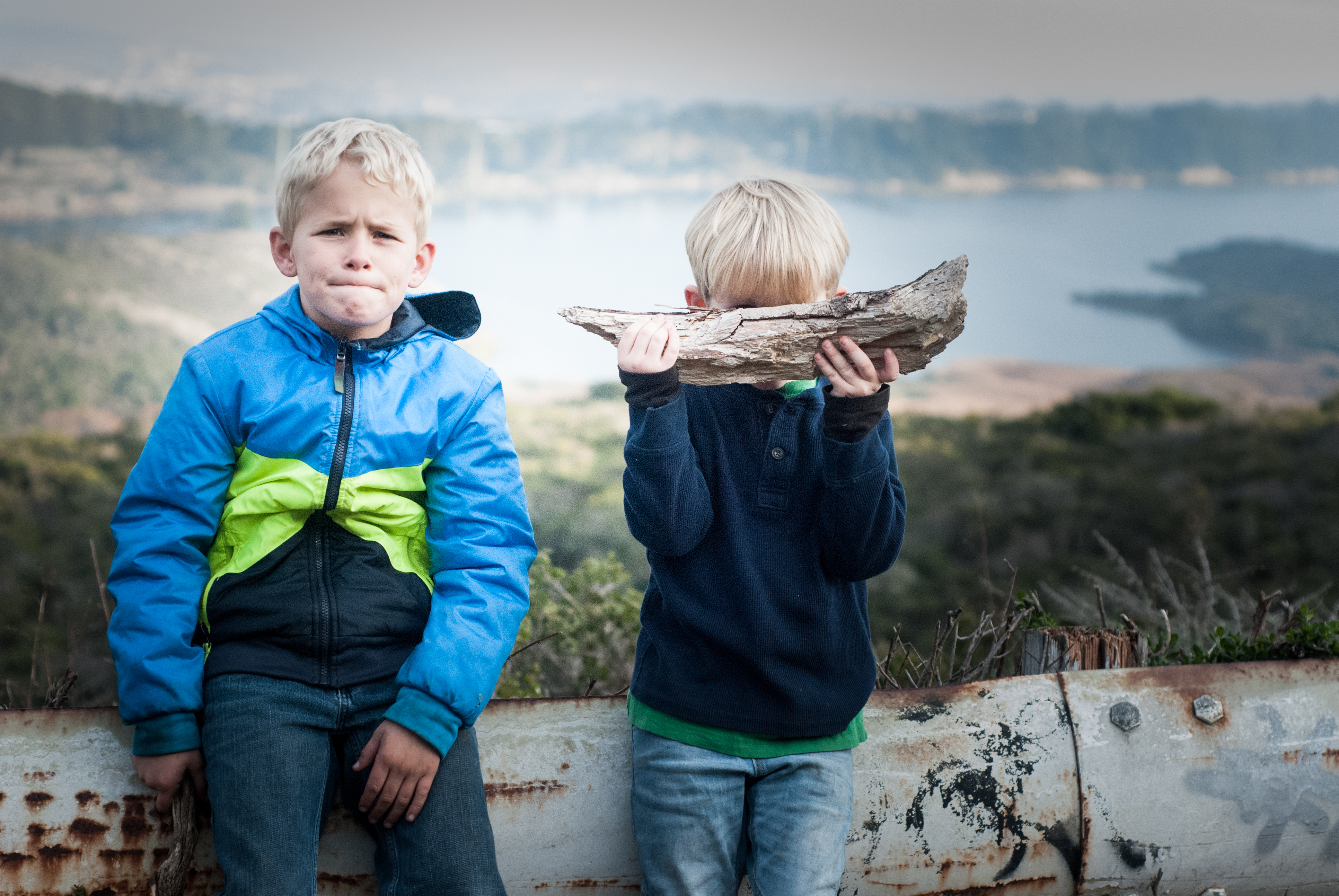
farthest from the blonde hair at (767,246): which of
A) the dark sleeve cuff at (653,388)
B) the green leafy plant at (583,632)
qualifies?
the green leafy plant at (583,632)

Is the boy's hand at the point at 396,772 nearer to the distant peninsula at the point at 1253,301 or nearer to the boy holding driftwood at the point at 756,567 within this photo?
A: the boy holding driftwood at the point at 756,567

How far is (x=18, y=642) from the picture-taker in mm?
6828

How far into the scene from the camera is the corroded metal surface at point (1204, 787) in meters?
1.98

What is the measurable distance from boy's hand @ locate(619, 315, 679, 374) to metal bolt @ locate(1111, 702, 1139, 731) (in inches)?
48.7

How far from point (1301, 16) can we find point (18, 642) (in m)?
11.8

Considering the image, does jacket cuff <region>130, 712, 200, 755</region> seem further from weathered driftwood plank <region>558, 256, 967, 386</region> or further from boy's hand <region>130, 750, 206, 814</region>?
weathered driftwood plank <region>558, 256, 967, 386</region>

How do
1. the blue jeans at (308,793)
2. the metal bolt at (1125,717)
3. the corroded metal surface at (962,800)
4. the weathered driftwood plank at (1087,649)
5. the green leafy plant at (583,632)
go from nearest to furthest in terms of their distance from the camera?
1. the blue jeans at (308,793)
2. the corroded metal surface at (962,800)
3. the metal bolt at (1125,717)
4. the weathered driftwood plank at (1087,649)
5. the green leafy plant at (583,632)

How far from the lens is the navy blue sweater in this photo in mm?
1661

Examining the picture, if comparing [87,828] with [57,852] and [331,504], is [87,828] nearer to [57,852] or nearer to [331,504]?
[57,852]

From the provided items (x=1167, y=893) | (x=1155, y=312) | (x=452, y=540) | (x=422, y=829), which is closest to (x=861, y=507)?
(x=452, y=540)

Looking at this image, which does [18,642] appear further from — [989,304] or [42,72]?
[989,304]

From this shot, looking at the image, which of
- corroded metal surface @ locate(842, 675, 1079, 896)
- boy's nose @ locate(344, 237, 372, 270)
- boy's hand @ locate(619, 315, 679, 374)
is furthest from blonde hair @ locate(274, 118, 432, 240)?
corroded metal surface @ locate(842, 675, 1079, 896)

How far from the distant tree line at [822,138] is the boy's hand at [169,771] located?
8.64 meters

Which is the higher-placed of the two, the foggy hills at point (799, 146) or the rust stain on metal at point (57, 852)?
the foggy hills at point (799, 146)
